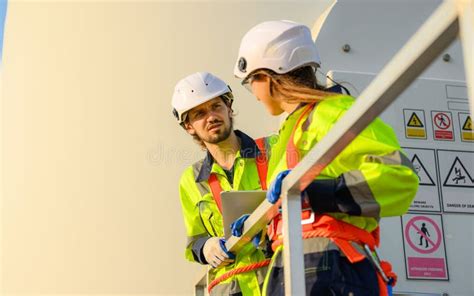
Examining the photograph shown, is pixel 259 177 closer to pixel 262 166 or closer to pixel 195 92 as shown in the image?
pixel 262 166

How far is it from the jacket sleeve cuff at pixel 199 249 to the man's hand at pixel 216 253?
0.20ft

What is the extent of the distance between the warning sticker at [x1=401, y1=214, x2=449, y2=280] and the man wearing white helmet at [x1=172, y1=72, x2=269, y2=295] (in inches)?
24.3

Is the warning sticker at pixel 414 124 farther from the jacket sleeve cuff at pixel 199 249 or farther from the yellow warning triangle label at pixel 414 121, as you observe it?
the jacket sleeve cuff at pixel 199 249

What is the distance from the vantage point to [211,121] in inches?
101

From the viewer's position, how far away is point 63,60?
360cm

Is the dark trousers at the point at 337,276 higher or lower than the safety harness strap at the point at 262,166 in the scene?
lower

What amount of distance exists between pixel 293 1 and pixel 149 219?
3.97ft

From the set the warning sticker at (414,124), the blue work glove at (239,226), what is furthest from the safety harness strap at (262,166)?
the warning sticker at (414,124)

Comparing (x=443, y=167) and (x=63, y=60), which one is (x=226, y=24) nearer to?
(x=63, y=60)

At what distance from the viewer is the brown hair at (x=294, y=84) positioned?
5.80 ft

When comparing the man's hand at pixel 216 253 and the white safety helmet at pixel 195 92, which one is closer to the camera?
the man's hand at pixel 216 253

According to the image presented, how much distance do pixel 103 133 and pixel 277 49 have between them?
176 centimetres

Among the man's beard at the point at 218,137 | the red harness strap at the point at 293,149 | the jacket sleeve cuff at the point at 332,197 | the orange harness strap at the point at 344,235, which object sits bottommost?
the orange harness strap at the point at 344,235

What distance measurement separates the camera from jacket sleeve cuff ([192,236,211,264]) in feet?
7.88
